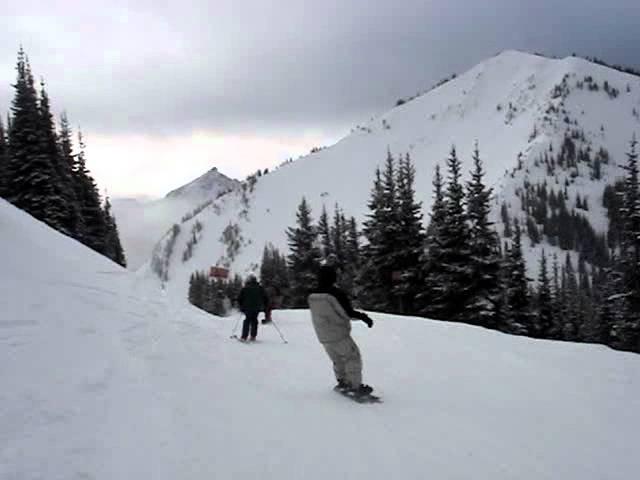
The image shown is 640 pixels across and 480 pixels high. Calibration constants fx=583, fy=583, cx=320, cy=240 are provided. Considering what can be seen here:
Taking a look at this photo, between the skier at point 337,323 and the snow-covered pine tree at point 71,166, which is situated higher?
the snow-covered pine tree at point 71,166

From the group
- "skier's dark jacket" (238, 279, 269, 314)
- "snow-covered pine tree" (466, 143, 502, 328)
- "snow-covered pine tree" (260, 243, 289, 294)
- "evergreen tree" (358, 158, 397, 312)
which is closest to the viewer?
"skier's dark jacket" (238, 279, 269, 314)

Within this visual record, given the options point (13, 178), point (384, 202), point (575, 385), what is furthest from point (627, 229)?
point (13, 178)

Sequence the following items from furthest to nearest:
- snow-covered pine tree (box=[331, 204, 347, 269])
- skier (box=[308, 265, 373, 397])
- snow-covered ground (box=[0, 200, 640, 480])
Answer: snow-covered pine tree (box=[331, 204, 347, 269]) < skier (box=[308, 265, 373, 397]) < snow-covered ground (box=[0, 200, 640, 480])

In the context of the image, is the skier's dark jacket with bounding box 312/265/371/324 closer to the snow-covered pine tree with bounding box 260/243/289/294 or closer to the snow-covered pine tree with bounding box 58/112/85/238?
the snow-covered pine tree with bounding box 58/112/85/238

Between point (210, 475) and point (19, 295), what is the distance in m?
5.91

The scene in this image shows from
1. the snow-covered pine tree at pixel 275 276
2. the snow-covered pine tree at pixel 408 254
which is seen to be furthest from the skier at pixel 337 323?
the snow-covered pine tree at pixel 275 276

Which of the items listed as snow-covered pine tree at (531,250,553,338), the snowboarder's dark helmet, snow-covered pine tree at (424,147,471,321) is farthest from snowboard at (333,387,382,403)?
snow-covered pine tree at (531,250,553,338)

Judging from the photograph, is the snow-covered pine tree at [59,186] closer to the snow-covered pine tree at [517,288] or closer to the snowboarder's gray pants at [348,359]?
the snow-covered pine tree at [517,288]

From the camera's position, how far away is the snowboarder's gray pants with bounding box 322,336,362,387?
8.22 m

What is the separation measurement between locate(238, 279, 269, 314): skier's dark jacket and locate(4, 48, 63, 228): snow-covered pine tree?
23.8m

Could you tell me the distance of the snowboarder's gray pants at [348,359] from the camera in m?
8.22

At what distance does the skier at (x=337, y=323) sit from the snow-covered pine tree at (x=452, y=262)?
23.9 m

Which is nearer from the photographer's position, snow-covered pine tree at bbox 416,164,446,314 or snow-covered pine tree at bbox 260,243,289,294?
snow-covered pine tree at bbox 416,164,446,314

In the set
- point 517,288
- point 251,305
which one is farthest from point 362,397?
point 517,288
